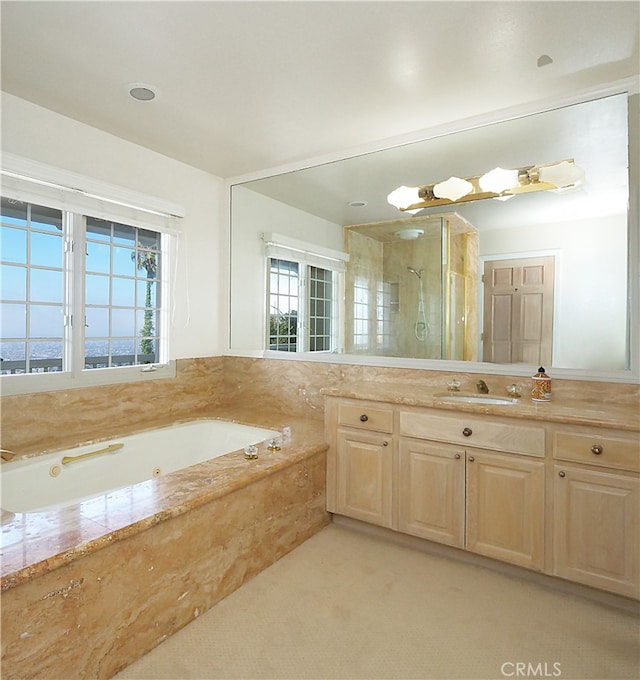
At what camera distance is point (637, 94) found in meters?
2.19

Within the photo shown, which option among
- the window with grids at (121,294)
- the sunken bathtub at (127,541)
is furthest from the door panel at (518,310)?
the window with grids at (121,294)

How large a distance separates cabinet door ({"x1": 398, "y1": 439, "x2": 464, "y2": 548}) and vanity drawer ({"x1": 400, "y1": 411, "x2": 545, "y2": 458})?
2.3 inches

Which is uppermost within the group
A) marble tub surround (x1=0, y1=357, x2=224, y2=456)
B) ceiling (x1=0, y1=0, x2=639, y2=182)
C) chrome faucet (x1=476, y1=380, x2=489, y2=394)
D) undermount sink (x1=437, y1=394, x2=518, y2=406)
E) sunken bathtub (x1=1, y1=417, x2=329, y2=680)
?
ceiling (x1=0, y1=0, x2=639, y2=182)

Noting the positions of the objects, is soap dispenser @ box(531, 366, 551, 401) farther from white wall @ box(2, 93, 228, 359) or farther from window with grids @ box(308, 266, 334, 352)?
white wall @ box(2, 93, 228, 359)

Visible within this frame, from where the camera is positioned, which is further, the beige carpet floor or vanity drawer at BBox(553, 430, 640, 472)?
vanity drawer at BBox(553, 430, 640, 472)

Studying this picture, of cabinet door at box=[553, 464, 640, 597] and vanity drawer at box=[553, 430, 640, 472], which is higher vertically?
vanity drawer at box=[553, 430, 640, 472]

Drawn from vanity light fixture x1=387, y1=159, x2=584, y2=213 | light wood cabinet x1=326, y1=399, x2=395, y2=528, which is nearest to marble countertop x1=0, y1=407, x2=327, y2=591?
light wood cabinet x1=326, y1=399, x2=395, y2=528

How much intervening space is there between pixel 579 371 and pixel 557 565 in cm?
96

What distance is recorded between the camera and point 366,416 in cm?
255

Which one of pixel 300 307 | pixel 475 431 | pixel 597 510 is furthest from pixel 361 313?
pixel 597 510

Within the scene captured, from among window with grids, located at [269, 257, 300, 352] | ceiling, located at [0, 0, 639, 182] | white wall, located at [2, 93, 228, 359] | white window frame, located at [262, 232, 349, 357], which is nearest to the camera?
ceiling, located at [0, 0, 639, 182]

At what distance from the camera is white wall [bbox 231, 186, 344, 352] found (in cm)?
357

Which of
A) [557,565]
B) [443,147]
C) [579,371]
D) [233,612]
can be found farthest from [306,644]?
[443,147]

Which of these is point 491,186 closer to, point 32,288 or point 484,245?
point 484,245
